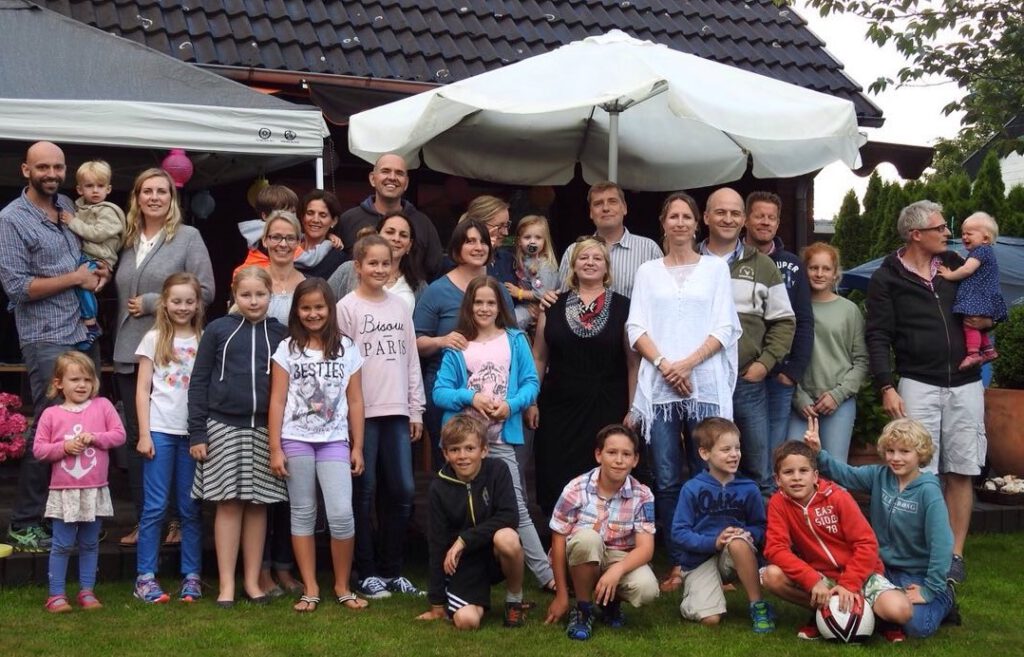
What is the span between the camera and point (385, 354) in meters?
5.62

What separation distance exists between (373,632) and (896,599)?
2.06 meters

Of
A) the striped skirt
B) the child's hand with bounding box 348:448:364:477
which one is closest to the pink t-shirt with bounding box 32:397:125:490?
the striped skirt

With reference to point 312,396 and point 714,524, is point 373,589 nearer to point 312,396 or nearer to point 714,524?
point 312,396

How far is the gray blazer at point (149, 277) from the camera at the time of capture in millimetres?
5781

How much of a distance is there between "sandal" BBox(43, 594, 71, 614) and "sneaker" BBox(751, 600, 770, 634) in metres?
2.85

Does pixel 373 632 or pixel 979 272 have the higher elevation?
pixel 979 272

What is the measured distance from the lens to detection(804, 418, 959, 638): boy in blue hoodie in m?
5.05

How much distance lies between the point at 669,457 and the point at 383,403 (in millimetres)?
1338

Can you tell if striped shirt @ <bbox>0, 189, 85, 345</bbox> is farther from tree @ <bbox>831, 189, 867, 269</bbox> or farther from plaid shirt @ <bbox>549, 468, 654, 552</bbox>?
tree @ <bbox>831, 189, 867, 269</bbox>

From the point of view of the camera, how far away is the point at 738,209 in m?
5.98

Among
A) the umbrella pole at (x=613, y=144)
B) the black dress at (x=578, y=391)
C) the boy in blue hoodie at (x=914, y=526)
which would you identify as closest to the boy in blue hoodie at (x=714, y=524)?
the boy in blue hoodie at (x=914, y=526)

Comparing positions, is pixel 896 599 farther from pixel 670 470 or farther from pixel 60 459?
pixel 60 459

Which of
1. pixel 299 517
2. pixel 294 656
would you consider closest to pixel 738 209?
pixel 299 517

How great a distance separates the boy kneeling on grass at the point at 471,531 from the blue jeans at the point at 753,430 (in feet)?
4.25
